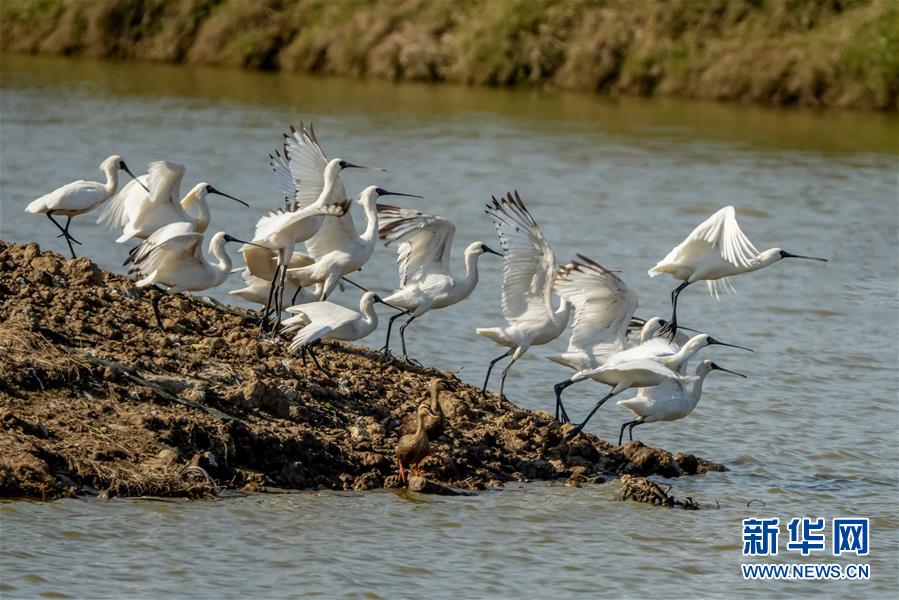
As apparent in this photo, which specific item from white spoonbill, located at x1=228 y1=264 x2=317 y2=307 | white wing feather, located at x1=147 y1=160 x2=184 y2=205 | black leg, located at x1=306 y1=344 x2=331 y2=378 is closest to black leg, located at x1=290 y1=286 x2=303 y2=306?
white spoonbill, located at x1=228 y1=264 x2=317 y2=307

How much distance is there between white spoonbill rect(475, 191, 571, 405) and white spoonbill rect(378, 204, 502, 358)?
0.50 m

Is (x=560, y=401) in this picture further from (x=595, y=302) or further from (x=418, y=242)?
(x=418, y=242)

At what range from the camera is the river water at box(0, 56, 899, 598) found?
8.96m

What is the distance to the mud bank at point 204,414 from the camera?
9.37m

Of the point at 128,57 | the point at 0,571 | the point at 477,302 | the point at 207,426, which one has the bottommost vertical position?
the point at 0,571

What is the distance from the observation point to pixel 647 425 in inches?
515

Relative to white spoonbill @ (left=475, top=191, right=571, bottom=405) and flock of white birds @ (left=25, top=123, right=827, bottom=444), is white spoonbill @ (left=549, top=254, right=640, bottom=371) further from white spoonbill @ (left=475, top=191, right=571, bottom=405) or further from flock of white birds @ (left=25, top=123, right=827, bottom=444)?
white spoonbill @ (left=475, top=191, right=571, bottom=405)

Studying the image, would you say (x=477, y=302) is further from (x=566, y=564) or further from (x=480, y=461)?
(x=566, y=564)

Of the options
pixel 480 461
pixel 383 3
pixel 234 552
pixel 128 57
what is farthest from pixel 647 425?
pixel 128 57

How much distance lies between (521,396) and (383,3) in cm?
2817

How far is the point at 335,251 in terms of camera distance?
510 inches

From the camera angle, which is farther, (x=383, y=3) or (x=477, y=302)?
(x=383, y=3)

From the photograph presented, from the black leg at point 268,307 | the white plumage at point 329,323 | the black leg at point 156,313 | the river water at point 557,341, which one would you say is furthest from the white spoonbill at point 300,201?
the river water at point 557,341

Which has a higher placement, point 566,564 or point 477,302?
point 477,302
